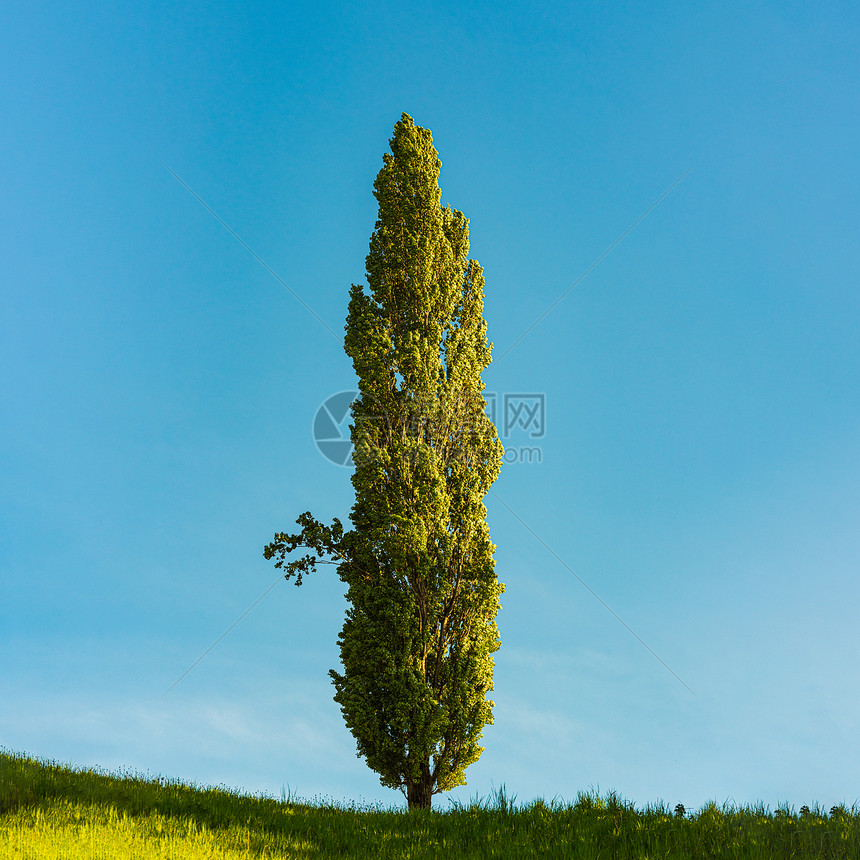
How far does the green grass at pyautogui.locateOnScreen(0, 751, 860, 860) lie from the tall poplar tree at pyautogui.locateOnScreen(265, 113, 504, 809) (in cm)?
299

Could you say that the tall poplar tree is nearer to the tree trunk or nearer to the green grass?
the tree trunk

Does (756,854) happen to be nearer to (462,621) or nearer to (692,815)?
(692,815)

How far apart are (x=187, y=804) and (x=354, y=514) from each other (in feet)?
22.4

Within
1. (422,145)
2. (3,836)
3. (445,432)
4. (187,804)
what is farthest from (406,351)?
(3,836)

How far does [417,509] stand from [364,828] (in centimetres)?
669

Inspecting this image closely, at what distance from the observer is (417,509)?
14.7 m

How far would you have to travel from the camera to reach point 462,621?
47.8 ft

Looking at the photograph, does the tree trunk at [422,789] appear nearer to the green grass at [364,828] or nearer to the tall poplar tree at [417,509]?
the tall poplar tree at [417,509]

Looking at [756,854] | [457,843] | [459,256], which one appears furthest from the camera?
[459,256]

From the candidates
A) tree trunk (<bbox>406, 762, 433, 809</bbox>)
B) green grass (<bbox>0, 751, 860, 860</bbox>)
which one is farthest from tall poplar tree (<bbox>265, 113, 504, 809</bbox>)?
green grass (<bbox>0, 751, 860, 860</bbox>)

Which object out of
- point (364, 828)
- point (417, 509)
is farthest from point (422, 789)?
point (417, 509)

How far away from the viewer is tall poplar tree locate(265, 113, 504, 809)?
538 inches

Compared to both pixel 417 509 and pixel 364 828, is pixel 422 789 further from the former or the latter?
pixel 417 509

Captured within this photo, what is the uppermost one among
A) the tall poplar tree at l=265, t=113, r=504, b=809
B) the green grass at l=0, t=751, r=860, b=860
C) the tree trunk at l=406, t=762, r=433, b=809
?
the tall poplar tree at l=265, t=113, r=504, b=809
